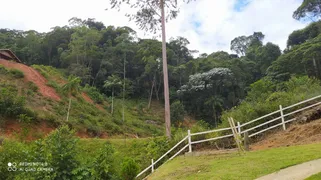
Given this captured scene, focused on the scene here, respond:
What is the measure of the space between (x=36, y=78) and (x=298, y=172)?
2971 cm

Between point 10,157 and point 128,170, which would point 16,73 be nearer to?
point 10,157

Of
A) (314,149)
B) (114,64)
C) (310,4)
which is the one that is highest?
(310,4)

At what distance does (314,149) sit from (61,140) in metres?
6.35

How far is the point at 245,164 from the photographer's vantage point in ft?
21.6

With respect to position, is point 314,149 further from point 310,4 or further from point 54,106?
point 310,4

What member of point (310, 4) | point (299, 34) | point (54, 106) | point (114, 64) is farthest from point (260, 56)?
point (54, 106)

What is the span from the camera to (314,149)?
689cm

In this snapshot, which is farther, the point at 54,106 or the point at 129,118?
the point at 129,118

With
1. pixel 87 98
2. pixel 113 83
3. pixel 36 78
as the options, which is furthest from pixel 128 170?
pixel 113 83

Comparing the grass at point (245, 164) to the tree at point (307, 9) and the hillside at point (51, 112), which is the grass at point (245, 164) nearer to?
the hillside at point (51, 112)

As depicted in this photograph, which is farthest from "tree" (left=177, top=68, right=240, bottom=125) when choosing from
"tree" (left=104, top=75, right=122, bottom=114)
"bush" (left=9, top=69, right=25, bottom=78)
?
"bush" (left=9, top=69, right=25, bottom=78)

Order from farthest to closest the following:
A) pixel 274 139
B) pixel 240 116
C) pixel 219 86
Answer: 1. pixel 219 86
2. pixel 240 116
3. pixel 274 139

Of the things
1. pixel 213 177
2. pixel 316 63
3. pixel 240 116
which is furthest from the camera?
pixel 316 63

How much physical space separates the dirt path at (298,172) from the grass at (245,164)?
0.61ft
